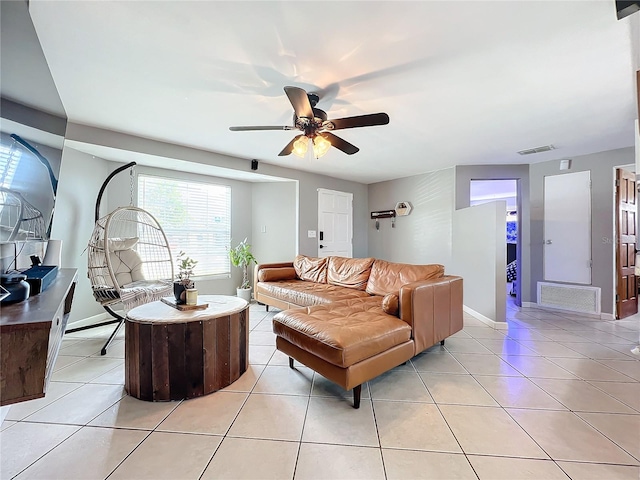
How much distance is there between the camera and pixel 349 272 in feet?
11.8

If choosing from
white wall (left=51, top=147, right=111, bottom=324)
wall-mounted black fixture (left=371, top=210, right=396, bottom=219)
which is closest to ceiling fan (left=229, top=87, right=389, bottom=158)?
white wall (left=51, top=147, right=111, bottom=324)

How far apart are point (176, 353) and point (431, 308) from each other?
2054 millimetres

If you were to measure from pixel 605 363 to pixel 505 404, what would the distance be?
146cm

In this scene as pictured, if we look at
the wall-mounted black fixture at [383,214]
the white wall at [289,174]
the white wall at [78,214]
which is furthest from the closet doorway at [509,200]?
the white wall at [78,214]

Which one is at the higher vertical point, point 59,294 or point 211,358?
point 59,294

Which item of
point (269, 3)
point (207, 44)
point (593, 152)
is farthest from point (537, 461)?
point (593, 152)

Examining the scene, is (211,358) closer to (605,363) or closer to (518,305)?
(605,363)

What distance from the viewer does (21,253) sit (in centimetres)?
158

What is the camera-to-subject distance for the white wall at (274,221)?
5008 millimetres

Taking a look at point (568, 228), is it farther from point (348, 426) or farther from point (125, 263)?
point (125, 263)

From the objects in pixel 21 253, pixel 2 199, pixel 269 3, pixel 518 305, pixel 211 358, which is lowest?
pixel 518 305

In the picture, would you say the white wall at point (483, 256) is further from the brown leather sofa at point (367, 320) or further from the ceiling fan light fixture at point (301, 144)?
the ceiling fan light fixture at point (301, 144)

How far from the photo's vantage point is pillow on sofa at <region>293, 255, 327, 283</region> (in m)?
3.96

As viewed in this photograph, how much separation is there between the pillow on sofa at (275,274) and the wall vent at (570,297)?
164 inches
